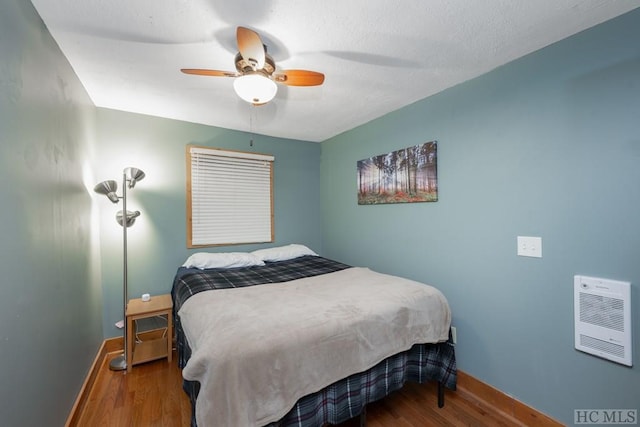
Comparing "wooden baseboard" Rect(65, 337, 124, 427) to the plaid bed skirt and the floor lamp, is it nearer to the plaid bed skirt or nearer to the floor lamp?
the floor lamp

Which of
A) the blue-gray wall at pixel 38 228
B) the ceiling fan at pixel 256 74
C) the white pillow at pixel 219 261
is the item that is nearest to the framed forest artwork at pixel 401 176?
the ceiling fan at pixel 256 74

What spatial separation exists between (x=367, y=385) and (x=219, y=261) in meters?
1.85

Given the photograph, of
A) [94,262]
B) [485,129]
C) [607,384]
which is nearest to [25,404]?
[94,262]

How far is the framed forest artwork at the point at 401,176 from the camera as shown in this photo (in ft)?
7.58

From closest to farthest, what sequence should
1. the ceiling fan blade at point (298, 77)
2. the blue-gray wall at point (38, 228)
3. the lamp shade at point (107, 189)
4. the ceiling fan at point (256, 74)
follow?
the blue-gray wall at point (38, 228), the ceiling fan at point (256, 74), the ceiling fan blade at point (298, 77), the lamp shade at point (107, 189)

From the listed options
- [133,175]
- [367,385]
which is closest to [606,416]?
[367,385]

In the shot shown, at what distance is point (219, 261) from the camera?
8.84ft

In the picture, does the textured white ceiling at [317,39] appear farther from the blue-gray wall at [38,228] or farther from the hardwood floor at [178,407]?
the hardwood floor at [178,407]

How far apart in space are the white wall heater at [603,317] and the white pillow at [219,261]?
257 centimetres

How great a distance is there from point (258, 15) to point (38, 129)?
4.13 feet

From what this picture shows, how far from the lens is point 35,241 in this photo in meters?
1.24

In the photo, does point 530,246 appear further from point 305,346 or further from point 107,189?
point 107,189

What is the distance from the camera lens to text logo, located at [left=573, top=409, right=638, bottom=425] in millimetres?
1340

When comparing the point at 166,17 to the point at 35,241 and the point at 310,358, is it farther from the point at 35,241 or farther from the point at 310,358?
the point at 310,358
